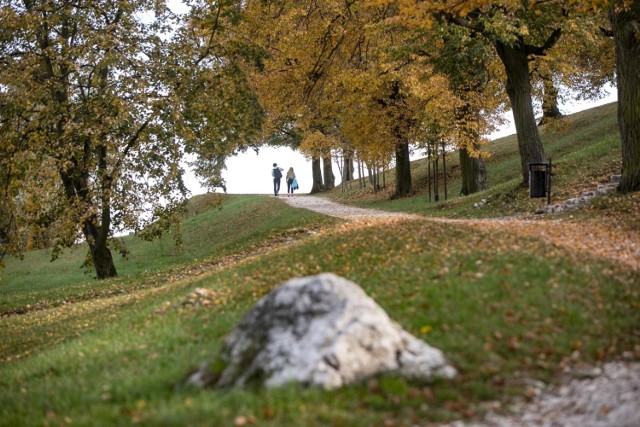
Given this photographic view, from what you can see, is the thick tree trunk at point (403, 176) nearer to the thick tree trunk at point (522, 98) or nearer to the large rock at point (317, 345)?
the thick tree trunk at point (522, 98)

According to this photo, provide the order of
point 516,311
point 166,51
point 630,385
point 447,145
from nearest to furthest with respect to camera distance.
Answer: point 630,385 < point 516,311 < point 166,51 < point 447,145

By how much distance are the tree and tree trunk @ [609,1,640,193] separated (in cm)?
1167

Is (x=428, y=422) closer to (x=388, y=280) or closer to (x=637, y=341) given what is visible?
(x=637, y=341)

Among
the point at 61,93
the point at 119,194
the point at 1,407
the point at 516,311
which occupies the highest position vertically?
the point at 61,93

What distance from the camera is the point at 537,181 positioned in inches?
811

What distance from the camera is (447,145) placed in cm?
2889

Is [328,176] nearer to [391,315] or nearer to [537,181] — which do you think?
[537,181]

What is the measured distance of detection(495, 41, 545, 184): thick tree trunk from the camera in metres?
22.6

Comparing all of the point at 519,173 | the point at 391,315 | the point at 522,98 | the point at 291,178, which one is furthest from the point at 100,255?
the point at 291,178

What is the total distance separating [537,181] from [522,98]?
145 inches

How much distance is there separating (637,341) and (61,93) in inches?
759

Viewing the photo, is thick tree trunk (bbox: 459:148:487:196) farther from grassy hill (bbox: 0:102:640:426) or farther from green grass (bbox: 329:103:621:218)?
grassy hill (bbox: 0:102:640:426)

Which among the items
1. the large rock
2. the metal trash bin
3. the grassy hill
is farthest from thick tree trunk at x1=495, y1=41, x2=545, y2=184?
the large rock

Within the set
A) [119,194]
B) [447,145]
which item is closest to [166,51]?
[119,194]
